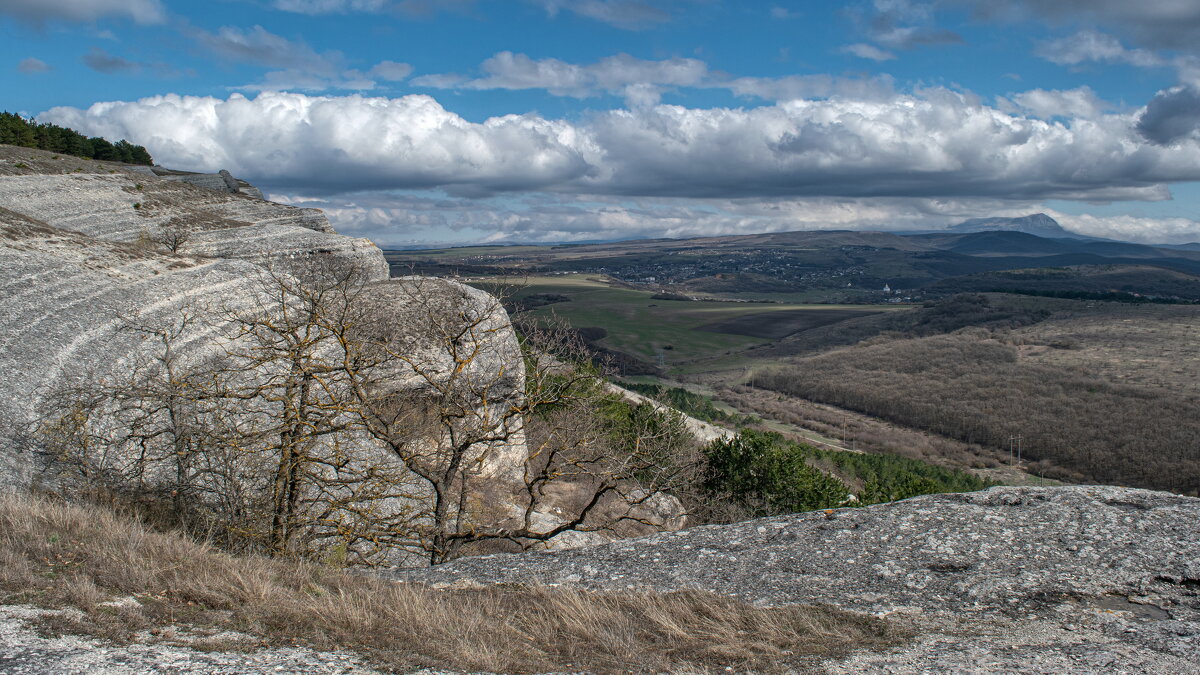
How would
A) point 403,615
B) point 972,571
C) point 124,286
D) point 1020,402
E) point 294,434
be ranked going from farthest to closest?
point 1020,402 < point 124,286 < point 294,434 < point 972,571 < point 403,615

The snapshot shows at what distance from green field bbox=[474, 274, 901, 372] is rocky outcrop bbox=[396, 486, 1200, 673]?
9367 cm

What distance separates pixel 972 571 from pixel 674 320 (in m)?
140

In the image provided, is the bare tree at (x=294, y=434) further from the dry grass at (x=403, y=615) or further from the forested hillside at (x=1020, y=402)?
the forested hillside at (x=1020, y=402)

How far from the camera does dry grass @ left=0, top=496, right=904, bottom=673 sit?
6.80 metres

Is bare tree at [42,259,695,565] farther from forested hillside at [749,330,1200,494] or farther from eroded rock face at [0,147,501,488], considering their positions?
forested hillside at [749,330,1200,494]

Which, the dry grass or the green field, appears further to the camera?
the green field

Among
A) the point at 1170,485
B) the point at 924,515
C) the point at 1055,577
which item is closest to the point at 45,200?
the point at 924,515

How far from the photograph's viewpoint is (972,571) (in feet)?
29.8

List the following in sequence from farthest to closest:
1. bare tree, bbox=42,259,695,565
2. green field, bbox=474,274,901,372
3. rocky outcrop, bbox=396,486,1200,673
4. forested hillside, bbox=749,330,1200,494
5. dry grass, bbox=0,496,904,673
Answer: green field, bbox=474,274,901,372 < forested hillside, bbox=749,330,1200,494 < bare tree, bbox=42,259,695,565 < rocky outcrop, bbox=396,486,1200,673 < dry grass, bbox=0,496,904,673

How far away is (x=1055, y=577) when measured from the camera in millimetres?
8711

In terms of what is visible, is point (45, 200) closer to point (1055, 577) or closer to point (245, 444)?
point (245, 444)

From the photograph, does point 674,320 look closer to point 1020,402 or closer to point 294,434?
point 1020,402

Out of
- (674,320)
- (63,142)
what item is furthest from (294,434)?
(674,320)

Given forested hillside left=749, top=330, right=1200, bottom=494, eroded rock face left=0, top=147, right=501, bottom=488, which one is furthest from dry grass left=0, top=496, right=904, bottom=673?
forested hillside left=749, top=330, right=1200, bottom=494
